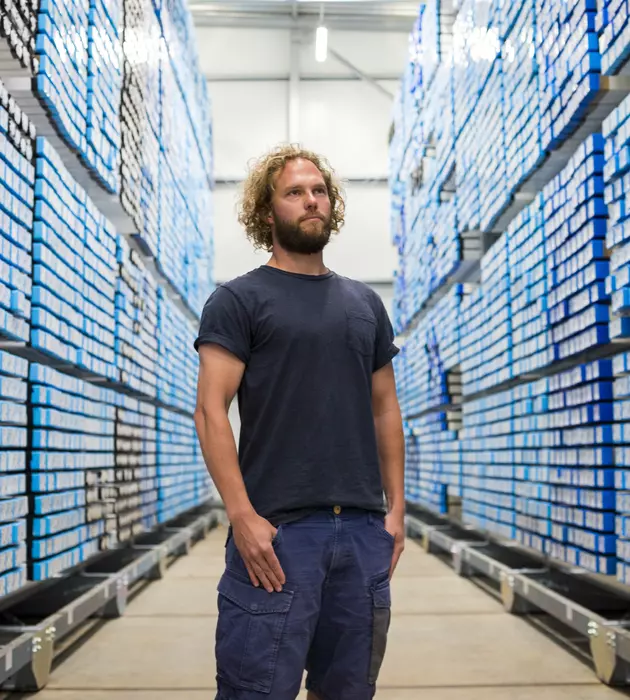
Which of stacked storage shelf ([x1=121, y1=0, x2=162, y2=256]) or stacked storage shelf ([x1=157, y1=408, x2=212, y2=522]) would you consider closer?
stacked storage shelf ([x1=121, y1=0, x2=162, y2=256])

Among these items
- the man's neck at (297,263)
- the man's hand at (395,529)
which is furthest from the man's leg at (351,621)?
the man's neck at (297,263)

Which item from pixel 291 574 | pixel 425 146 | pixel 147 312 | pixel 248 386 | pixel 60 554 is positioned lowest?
pixel 60 554

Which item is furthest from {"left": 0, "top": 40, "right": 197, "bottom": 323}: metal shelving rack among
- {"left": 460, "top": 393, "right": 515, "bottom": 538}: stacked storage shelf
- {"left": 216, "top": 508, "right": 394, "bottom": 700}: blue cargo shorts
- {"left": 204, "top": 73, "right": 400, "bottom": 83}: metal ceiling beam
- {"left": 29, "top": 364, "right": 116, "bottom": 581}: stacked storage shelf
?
{"left": 204, "top": 73, "right": 400, "bottom": 83}: metal ceiling beam

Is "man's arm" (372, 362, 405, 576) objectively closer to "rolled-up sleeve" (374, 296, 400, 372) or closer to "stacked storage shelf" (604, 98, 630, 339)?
"rolled-up sleeve" (374, 296, 400, 372)

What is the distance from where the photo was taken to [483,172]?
6.18 meters

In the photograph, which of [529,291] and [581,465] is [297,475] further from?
[529,291]

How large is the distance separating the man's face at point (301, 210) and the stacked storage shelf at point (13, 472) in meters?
1.64

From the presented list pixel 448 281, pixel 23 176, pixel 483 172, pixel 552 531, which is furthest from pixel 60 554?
pixel 448 281

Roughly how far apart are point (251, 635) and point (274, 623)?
5 cm

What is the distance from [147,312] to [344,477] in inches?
188

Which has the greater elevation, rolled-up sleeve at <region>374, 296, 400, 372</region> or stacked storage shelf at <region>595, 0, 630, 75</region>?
stacked storage shelf at <region>595, 0, 630, 75</region>

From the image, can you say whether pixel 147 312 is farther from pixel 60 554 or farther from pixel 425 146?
pixel 425 146

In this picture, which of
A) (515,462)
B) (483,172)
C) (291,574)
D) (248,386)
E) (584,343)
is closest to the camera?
(291,574)

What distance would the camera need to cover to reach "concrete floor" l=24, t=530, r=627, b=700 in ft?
11.9
